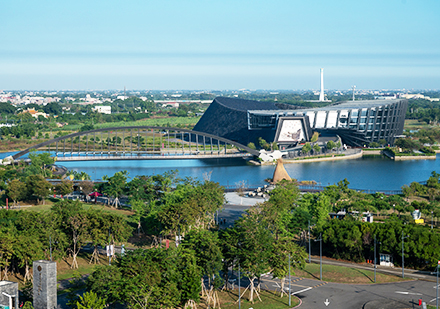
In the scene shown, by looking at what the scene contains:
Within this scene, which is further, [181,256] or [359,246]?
[359,246]

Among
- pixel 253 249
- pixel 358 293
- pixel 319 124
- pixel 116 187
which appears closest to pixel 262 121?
pixel 319 124

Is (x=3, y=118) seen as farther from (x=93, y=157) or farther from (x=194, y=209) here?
(x=194, y=209)

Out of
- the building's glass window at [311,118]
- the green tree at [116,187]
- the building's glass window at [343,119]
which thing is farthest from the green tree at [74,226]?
the building's glass window at [343,119]

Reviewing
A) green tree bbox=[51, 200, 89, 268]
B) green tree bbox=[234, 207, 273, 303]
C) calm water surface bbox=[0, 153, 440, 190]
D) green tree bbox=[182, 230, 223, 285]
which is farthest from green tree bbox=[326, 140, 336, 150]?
green tree bbox=[182, 230, 223, 285]

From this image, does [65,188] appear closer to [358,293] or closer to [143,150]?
[358,293]

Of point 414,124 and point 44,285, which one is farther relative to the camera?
point 414,124

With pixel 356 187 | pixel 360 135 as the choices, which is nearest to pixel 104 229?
pixel 356 187
